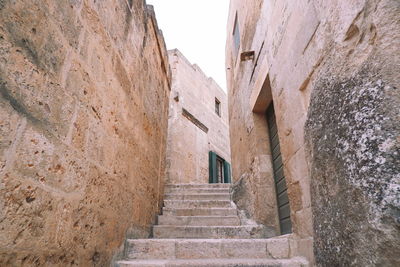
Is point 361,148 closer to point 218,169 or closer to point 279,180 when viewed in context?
point 279,180

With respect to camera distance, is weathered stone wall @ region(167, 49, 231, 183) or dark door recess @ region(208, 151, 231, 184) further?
dark door recess @ region(208, 151, 231, 184)

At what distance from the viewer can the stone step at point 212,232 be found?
2893 millimetres

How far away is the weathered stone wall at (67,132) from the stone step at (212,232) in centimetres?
53

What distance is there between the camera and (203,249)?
2275 millimetres

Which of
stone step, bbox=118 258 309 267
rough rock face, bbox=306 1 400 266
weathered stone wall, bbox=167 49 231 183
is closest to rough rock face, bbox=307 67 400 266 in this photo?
rough rock face, bbox=306 1 400 266

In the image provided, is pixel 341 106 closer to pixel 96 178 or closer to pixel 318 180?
pixel 318 180

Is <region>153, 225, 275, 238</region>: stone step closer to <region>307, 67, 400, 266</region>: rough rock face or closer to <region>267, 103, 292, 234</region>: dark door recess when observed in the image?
<region>267, 103, 292, 234</region>: dark door recess

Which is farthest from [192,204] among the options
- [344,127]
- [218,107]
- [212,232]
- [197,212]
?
[218,107]

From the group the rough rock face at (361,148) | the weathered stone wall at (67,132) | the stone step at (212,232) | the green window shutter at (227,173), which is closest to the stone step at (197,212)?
the stone step at (212,232)

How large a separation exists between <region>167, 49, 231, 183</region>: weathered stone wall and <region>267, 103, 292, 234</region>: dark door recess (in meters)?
4.76

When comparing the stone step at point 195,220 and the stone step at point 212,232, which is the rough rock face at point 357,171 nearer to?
the stone step at point 212,232

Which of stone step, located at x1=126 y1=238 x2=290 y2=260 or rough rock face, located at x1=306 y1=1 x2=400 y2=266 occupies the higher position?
rough rock face, located at x1=306 y1=1 x2=400 y2=266

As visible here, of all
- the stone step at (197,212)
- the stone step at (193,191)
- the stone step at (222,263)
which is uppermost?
the stone step at (193,191)

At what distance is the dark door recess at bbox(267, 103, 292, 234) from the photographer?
9.65 ft
